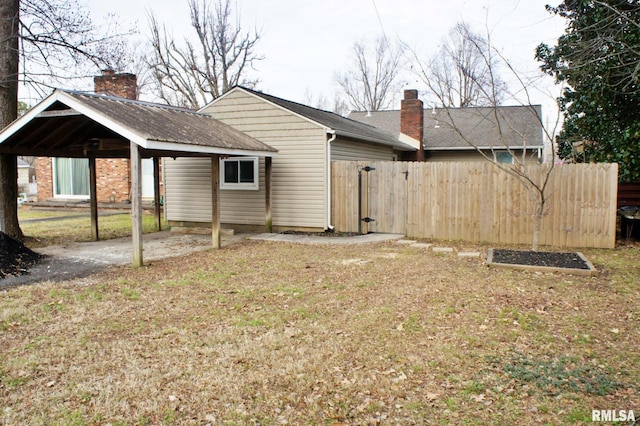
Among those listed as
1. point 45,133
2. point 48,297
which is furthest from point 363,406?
point 45,133

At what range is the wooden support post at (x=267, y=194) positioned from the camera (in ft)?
39.7

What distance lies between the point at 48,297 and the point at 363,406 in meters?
4.81

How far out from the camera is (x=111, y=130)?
9617 millimetres

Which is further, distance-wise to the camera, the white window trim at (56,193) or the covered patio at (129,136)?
the white window trim at (56,193)

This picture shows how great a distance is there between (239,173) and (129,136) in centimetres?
549

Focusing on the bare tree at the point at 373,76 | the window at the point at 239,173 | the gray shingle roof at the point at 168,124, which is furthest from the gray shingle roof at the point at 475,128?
the bare tree at the point at 373,76

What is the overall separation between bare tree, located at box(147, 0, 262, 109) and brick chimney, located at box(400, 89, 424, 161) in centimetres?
1326

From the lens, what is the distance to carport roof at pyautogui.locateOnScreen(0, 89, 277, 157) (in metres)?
7.82

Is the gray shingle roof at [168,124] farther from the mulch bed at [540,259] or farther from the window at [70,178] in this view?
the window at [70,178]

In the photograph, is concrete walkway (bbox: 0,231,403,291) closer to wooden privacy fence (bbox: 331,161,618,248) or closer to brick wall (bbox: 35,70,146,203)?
wooden privacy fence (bbox: 331,161,618,248)

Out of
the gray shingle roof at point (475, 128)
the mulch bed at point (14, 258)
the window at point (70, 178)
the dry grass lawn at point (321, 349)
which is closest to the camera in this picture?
the dry grass lawn at point (321, 349)

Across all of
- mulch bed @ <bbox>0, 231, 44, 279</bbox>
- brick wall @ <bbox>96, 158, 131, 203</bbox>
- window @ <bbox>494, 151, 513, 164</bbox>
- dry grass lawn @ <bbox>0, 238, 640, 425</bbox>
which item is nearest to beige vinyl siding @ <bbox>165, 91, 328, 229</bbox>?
dry grass lawn @ <bbox>0, 238, 640, 425</bbox>

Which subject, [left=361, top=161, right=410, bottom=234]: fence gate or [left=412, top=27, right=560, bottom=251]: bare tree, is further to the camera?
[left=361, top=161, right=410, bottom=234]: fence gate

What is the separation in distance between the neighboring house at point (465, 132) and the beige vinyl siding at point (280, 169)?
7.42 meters
